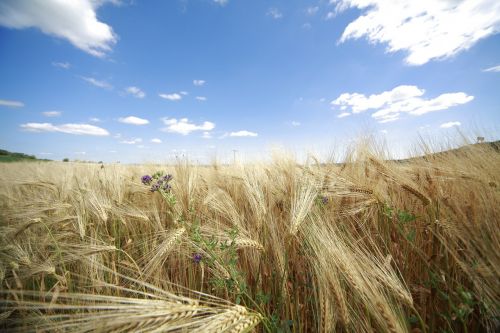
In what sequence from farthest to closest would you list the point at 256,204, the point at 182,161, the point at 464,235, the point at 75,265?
1. the point at 182,161
2. the point at 75,265
3. the point at 256,204
4. the point at 464,235

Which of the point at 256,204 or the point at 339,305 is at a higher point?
the point at 256,204

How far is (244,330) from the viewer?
0.70 meters

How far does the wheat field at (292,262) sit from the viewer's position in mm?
836

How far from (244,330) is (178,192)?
165 cm

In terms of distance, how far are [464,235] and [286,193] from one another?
47.1 inches

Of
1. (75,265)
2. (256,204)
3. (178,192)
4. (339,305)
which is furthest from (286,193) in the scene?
(75,265)

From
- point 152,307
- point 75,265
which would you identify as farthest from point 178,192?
point 152,307

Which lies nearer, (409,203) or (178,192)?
(409,203)

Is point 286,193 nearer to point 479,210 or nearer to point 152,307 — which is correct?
point 479,210

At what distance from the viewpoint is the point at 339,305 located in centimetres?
93

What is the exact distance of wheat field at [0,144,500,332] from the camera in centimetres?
84

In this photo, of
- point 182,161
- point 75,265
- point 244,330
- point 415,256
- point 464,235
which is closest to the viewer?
point 244,330

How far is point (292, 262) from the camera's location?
158 centimetres

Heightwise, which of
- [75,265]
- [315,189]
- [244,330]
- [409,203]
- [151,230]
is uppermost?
[315,189]
